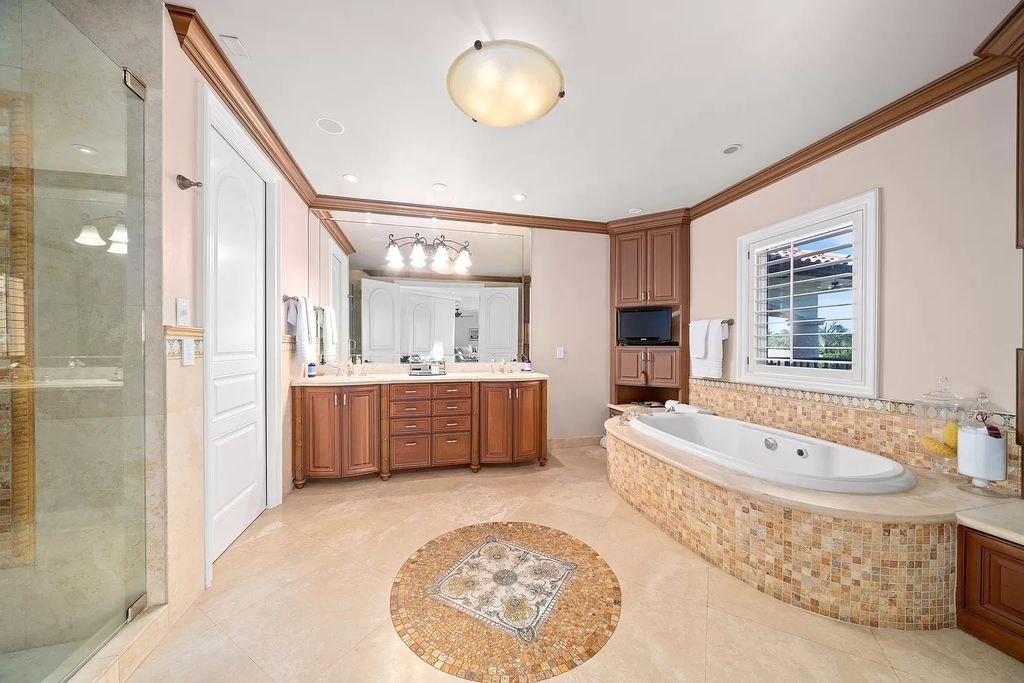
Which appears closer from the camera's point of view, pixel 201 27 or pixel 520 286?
pixel 201 27

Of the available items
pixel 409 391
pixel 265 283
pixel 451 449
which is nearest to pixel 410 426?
pixel 409 391

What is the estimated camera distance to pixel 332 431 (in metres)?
2.84

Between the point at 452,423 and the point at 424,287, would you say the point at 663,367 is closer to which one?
the point at 452,423

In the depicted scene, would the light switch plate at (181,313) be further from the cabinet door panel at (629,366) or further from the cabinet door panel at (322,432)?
the cabinet door panel at (629,366)

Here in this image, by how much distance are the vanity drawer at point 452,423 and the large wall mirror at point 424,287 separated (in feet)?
2.25

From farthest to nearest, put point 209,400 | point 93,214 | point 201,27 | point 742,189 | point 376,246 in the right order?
point 376,246
point 742,189
point 209,400
point 201,27
point 93,214

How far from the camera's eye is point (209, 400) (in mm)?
1734

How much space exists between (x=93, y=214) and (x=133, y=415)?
0.74 m

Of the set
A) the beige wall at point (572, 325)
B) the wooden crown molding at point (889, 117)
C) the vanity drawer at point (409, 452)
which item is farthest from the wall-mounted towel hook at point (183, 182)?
the wooden crown molding at point (889, 117)

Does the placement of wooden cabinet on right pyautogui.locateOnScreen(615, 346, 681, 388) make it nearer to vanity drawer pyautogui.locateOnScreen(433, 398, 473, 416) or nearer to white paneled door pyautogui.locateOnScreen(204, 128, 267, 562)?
vanity drawer pyautogui.locateOnScreen(433, 398, 473, 416)

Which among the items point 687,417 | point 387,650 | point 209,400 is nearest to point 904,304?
point 687,417

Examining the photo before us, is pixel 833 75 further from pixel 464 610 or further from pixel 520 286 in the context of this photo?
pixel 464 610

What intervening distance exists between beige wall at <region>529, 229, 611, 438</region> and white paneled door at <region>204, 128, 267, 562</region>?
239 cm

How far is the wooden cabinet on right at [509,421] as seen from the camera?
3232 millimetres
